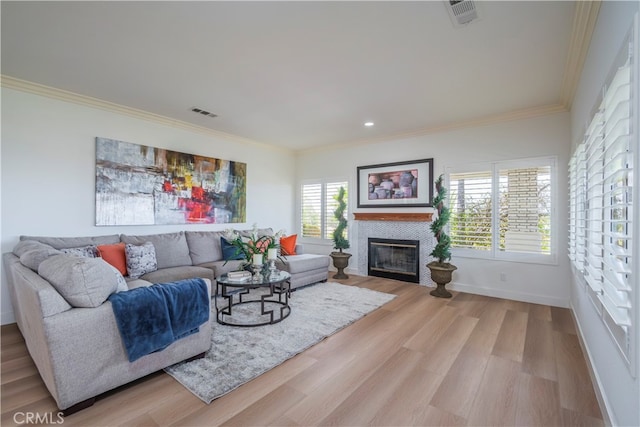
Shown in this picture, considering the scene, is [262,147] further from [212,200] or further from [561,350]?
[561,350]

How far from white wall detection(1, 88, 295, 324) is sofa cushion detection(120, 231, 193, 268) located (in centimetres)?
35

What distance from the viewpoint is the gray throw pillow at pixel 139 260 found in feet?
11.6

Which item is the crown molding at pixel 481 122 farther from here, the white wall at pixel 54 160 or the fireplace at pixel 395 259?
the white wall at pixel 54 160

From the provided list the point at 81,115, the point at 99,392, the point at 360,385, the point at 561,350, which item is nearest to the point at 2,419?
the point at 99,392

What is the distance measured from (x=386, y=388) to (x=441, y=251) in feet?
9.22

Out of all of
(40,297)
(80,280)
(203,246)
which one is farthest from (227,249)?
(40,297)

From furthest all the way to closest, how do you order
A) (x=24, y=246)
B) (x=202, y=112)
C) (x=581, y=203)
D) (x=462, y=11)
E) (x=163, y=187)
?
(x=163, y=187) → (x=202, y=112) → (x=24, y=246) → (x=581, y=203) → (x=462, y=11)

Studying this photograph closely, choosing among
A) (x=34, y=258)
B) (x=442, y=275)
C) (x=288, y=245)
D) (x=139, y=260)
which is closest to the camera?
(x=34, y=258)

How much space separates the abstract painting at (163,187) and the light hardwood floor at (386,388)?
1774 mm

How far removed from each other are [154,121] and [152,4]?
2683mm

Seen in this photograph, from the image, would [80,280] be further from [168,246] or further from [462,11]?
[462,11]

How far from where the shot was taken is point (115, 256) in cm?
349

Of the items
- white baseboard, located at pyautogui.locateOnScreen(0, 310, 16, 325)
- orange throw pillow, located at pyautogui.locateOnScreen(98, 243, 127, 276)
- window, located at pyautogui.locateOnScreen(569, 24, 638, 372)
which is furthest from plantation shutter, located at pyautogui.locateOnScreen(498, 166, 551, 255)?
white baseboard, located at pyautogui.locateOnScreen(0, 310, 16, 325)

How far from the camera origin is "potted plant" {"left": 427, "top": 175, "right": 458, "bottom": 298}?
4.38m
